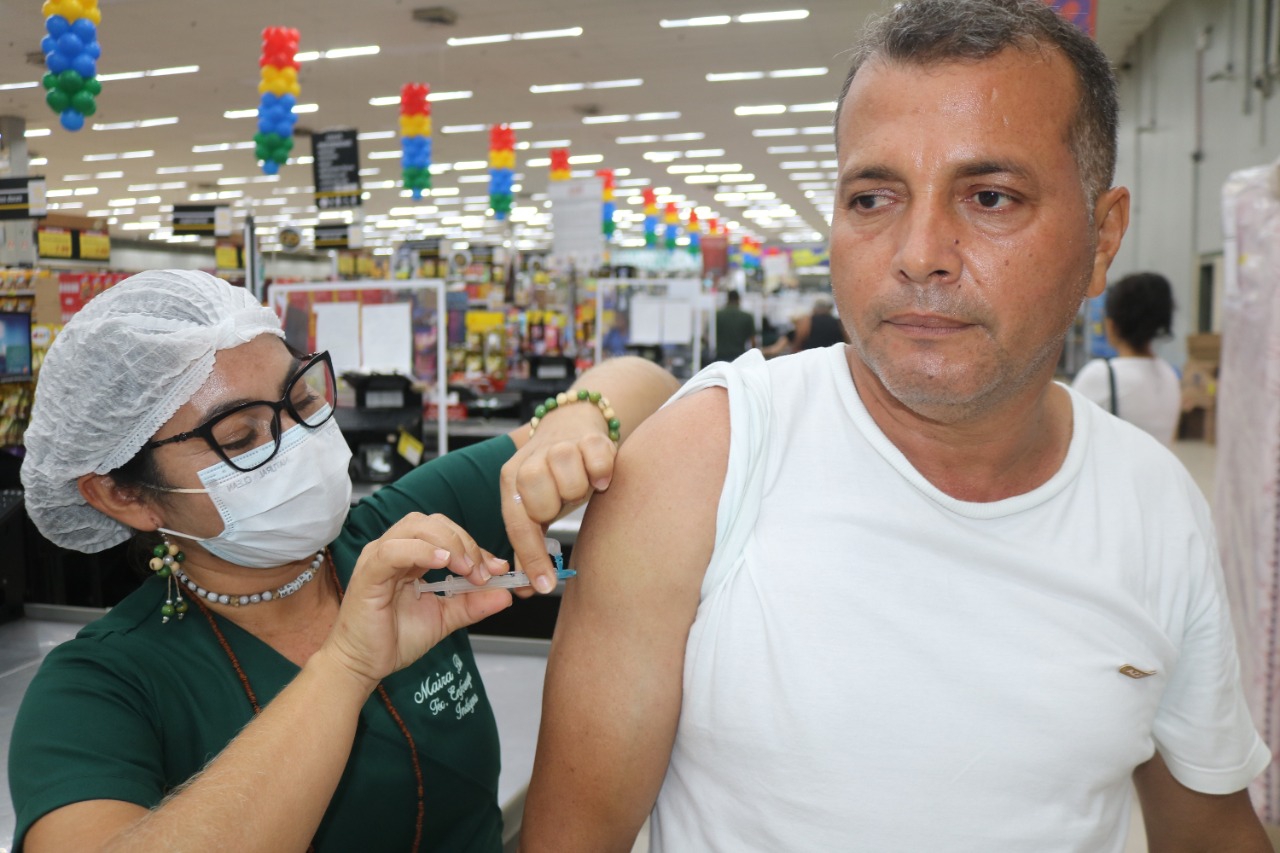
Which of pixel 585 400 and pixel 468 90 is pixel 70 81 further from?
pixel 468 90

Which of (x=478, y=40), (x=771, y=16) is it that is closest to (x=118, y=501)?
(x=771, y=16)

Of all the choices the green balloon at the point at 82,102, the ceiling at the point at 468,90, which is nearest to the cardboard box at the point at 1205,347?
the ceiling at the point at 468,90

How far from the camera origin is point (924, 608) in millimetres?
929

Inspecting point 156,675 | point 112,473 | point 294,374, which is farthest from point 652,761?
point 112,473

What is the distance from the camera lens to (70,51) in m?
5.14

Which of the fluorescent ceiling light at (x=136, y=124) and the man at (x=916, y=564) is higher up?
the fluorescent ceiling light at (x=136, y=124)

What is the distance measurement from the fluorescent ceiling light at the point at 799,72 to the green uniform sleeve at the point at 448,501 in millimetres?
11938

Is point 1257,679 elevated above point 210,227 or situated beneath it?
situated beneath

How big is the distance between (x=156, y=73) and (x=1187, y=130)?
12.2 m

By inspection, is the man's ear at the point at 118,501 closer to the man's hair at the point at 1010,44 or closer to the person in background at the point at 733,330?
the man's hair at the point at 1010,44

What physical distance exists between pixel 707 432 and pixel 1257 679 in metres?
1.96

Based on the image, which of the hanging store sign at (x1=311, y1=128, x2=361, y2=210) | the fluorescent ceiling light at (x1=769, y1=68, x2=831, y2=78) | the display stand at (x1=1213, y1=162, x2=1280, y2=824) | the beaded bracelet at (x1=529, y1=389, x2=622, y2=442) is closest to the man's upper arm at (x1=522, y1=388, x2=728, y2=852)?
the beaded bracelet at (x1=529, y1=389, x2=622, y2=442)

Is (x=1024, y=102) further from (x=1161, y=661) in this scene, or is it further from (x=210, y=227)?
(x=210, y=227)

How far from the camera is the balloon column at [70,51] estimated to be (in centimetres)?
511
